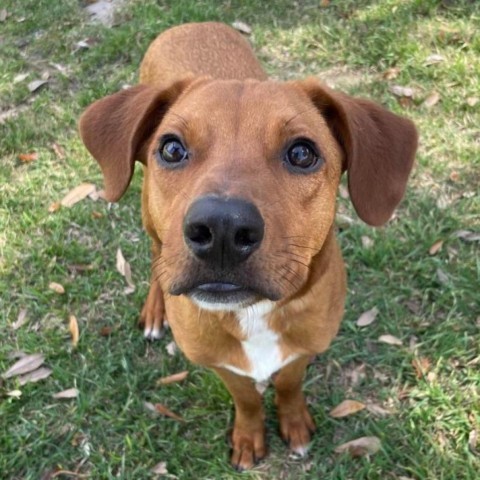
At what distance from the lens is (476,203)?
477cm

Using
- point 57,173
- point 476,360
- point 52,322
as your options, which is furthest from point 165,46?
point 476,360

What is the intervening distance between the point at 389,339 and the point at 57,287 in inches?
94.5

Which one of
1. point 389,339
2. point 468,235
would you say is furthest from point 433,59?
point 389,339

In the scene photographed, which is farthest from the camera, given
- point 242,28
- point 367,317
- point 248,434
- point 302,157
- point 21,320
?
point 242,28

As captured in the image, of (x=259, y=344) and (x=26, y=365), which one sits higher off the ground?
(x=259, y=344)

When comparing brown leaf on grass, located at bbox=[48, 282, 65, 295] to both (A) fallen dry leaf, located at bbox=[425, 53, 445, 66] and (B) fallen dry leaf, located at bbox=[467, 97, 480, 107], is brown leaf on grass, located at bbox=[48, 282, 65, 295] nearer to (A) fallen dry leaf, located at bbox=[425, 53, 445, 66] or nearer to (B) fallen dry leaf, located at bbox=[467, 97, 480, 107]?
(B) fallen dry leaf, located at bbox=[467, 97, 480, 107]

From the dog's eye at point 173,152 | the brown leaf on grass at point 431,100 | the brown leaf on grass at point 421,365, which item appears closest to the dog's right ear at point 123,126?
the dog's eye at point 173,152

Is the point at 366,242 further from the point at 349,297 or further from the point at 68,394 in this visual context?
the point at 68,394

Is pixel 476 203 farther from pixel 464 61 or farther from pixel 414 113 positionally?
pixel 464 61

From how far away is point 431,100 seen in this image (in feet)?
18.0

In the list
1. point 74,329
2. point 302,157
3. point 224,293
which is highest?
point 302,157

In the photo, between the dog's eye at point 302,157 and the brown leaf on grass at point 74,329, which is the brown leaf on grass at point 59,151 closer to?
the brown leaf on grass at point 74,329

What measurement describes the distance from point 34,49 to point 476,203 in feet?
15.4

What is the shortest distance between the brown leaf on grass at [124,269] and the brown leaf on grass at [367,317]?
5.40ft
